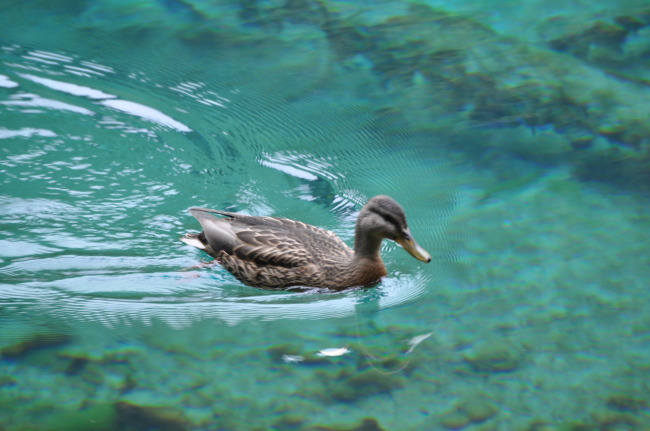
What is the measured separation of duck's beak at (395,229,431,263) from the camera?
5.36 meters

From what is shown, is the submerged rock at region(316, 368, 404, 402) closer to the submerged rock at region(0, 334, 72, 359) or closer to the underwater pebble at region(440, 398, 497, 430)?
the underwater pebble at region(440, 398, 497, 430)

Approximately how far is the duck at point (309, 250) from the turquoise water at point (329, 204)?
0.44ft

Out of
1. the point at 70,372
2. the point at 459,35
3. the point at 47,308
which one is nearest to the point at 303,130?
the point at 459,35

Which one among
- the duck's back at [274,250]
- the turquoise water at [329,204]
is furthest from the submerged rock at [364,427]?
the duck's back at [274,250]

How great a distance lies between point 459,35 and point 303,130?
224cm

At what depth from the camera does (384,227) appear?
215 inches

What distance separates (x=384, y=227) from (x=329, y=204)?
1.32 m

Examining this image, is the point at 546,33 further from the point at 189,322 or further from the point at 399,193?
the point at 189,322

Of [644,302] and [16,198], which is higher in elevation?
[16,198]

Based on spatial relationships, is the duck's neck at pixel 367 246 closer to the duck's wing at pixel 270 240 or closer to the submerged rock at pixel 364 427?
the duck's wing at pixel 270 240

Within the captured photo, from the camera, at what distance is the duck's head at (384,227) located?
5.41 meters

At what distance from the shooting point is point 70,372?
15.0 ft

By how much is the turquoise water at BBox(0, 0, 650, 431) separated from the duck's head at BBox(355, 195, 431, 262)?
1.08 feet

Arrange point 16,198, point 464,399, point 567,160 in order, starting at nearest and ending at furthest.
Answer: point 464,399 < point 16,198 < point 567,160
